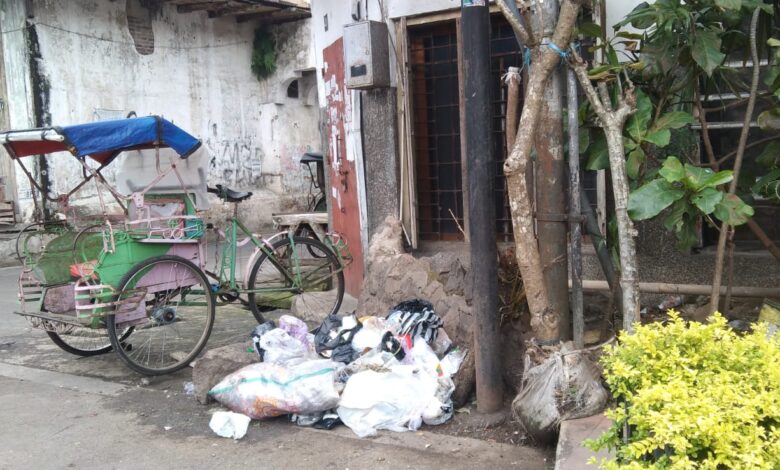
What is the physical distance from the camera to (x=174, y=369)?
5551 millimetres

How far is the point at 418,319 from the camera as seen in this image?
496 centimetres

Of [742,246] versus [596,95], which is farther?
[742,246]

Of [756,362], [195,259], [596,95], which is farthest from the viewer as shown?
[195,259]

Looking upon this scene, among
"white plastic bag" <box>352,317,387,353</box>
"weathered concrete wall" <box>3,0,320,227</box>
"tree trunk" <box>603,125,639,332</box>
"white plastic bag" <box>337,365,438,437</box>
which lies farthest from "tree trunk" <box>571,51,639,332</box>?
"weathered concrete wall" <box>3,0,320,227</box>

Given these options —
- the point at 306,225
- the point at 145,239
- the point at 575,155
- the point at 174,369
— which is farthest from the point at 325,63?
the point at 575,155

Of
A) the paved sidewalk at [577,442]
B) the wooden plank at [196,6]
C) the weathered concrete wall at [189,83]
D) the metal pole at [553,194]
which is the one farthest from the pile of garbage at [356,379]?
the wooden plank at [196,6]

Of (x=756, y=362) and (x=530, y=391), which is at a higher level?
(x=756, y=362)

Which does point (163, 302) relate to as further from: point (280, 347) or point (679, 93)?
point (679, 93)

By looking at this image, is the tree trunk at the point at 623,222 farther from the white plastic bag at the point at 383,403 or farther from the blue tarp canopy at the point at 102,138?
the blue tarp canopy at the point at 102,138

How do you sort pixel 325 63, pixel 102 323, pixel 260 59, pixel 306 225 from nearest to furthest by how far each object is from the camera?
pixel 102 323
pixel 325 63
pixel 306 225
pixel 260 59

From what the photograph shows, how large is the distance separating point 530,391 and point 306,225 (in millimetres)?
6029

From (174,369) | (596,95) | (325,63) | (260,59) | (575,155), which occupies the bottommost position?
(174,369)

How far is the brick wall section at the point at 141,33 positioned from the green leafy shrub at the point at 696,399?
1408 centimetres

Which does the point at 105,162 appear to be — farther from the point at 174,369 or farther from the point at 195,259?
the point at 174,369
